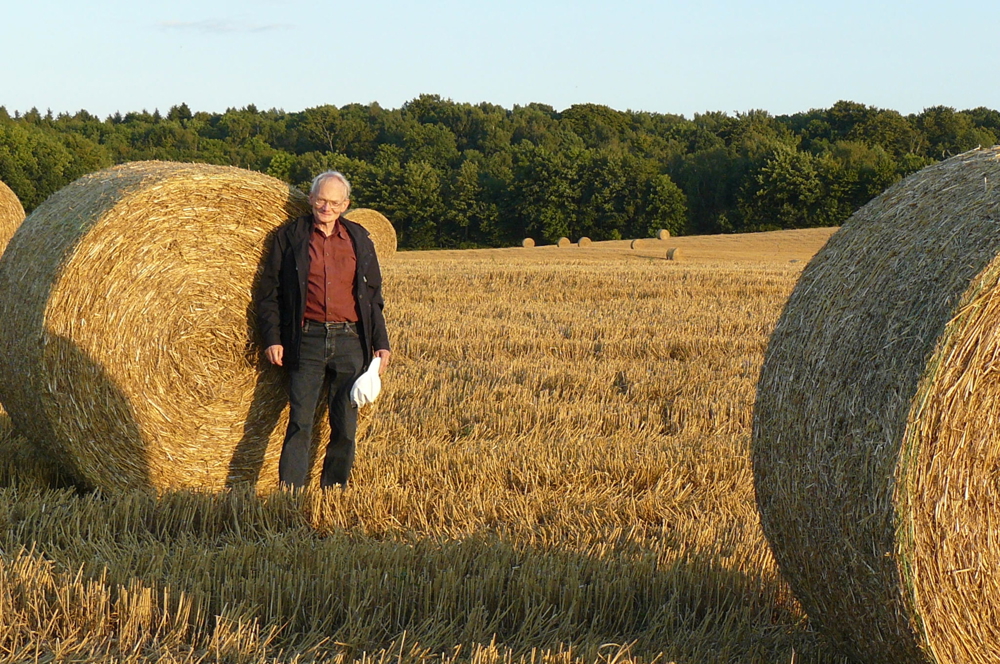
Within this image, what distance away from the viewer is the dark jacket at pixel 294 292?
19.5 ft

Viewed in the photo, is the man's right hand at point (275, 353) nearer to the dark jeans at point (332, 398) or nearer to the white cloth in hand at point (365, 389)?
the dark jeans at point (332, 398)

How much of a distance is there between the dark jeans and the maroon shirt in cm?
7

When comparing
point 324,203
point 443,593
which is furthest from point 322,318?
point 443,593

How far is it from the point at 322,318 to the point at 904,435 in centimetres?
367

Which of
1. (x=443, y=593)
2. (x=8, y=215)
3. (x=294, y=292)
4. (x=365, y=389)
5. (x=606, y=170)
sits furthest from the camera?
(x=606, y=170)

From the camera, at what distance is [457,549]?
451cm

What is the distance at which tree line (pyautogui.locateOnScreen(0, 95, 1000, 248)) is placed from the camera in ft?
161

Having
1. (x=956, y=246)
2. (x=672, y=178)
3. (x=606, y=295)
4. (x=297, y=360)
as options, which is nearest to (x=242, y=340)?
(x=297, y=360)

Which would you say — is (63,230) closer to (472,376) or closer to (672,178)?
(472,376)

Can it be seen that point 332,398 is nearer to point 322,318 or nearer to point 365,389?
point 365,389

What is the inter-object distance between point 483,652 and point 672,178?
54.8 m

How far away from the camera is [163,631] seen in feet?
12.3

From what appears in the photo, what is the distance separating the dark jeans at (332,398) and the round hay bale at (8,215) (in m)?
11.3

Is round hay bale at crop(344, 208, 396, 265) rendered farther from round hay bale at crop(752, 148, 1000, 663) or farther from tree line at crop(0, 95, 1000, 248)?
tree line at crop(0, 95, 1000, 248)
